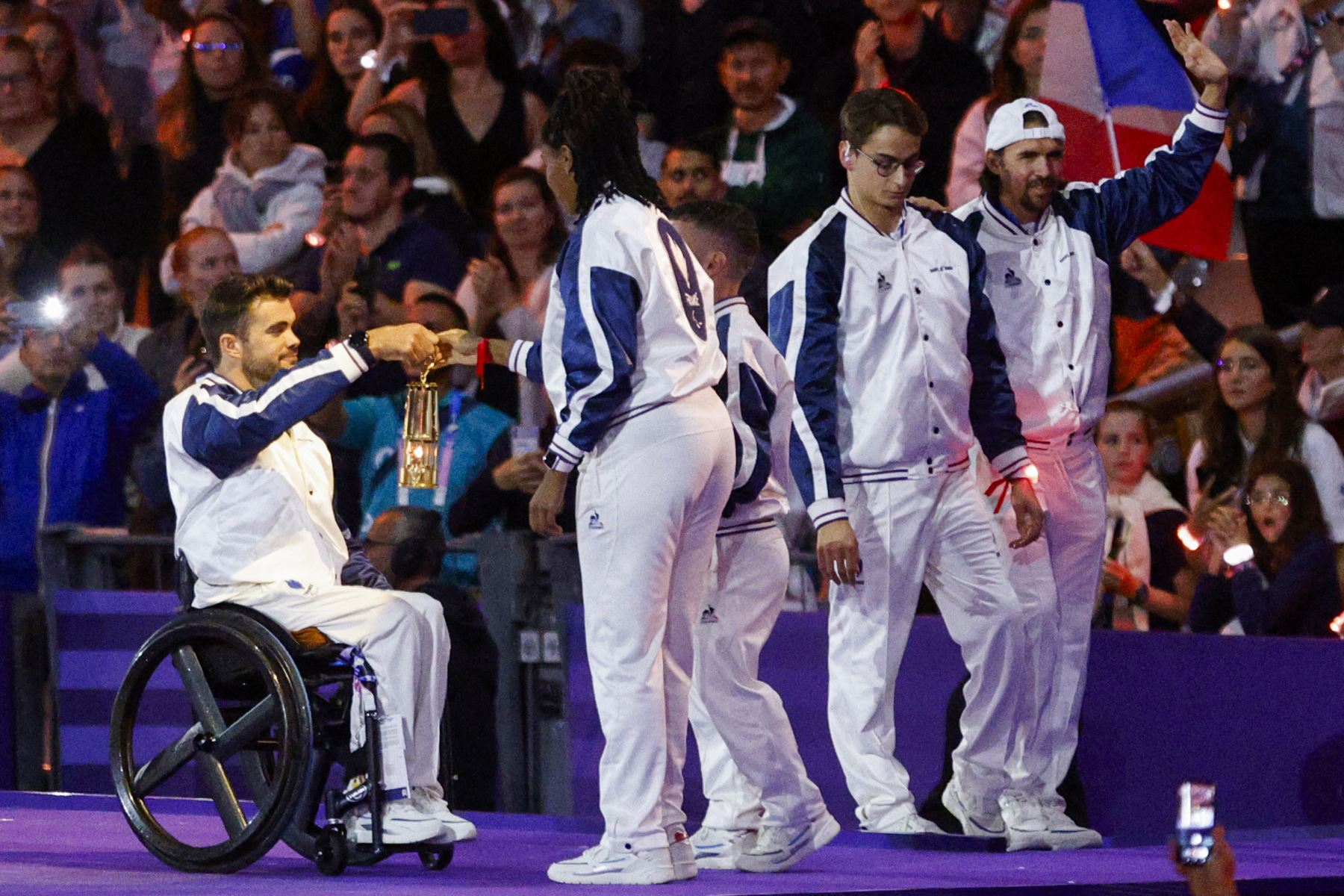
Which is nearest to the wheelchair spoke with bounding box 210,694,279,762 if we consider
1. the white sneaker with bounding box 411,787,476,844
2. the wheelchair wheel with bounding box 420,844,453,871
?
the white sneaker with bounding box 411,787,476,844

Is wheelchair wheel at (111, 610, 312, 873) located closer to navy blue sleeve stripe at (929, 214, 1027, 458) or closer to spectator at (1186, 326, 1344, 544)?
navy blue sleeve stripe at (929, 214, 1027, 458)

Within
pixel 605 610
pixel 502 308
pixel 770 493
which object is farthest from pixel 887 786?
pixel 502 308

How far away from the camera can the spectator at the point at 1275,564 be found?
6.58 metres

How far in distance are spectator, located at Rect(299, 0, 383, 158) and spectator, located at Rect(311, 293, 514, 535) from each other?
2010mm

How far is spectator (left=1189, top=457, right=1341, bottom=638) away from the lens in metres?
6.58

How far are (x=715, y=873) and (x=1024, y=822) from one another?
103cm

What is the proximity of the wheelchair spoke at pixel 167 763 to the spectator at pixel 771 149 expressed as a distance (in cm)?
368

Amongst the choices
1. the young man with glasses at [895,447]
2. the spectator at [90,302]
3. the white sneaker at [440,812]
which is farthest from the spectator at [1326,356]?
the spectator at [90,302]

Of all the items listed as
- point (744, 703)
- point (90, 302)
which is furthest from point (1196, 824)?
point (90, 302)

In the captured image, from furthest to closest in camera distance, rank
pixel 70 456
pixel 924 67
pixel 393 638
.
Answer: pixel 70 456 → pixel 924 67 → pixel 393 638

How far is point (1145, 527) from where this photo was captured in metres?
7.20

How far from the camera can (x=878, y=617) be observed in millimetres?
5641

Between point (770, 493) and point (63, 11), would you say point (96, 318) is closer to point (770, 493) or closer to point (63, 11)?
point (63, 11)

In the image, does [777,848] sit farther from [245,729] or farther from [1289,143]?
[1289,143]
